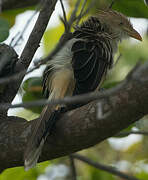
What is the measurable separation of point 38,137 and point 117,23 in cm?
170

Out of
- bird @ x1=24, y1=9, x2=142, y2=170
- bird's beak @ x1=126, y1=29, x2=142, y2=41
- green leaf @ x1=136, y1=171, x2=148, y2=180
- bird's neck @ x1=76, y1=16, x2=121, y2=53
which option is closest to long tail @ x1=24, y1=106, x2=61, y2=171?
bird @ x1=24, y1=9, x2=142, y2=170

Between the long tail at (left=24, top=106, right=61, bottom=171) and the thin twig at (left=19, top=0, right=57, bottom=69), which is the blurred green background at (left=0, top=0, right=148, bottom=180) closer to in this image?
the thin twig at (left=19, top=0, right=57, bottom=69)

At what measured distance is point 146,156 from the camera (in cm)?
612

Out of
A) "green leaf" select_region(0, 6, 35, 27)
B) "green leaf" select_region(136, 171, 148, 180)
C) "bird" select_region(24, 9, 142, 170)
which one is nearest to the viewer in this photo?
"bird" select_region(24, 9, 142, 170)

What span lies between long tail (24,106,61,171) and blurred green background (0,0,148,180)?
29.2 inches

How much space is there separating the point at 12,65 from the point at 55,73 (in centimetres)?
35

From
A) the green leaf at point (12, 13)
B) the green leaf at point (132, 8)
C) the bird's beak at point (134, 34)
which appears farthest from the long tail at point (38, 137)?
the green leaf at point (12, 13)

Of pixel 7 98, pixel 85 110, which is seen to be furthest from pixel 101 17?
pixel 85 110

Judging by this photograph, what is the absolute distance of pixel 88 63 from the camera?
3.52 metres

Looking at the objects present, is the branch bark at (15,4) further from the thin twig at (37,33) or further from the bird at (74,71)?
the thin twig at (37,33)

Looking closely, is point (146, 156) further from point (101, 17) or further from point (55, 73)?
point (55, 73)

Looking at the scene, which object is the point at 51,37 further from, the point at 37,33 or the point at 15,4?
the point at 37,33

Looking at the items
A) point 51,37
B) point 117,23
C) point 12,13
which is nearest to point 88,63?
point 117,23

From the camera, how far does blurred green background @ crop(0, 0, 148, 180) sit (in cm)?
409
